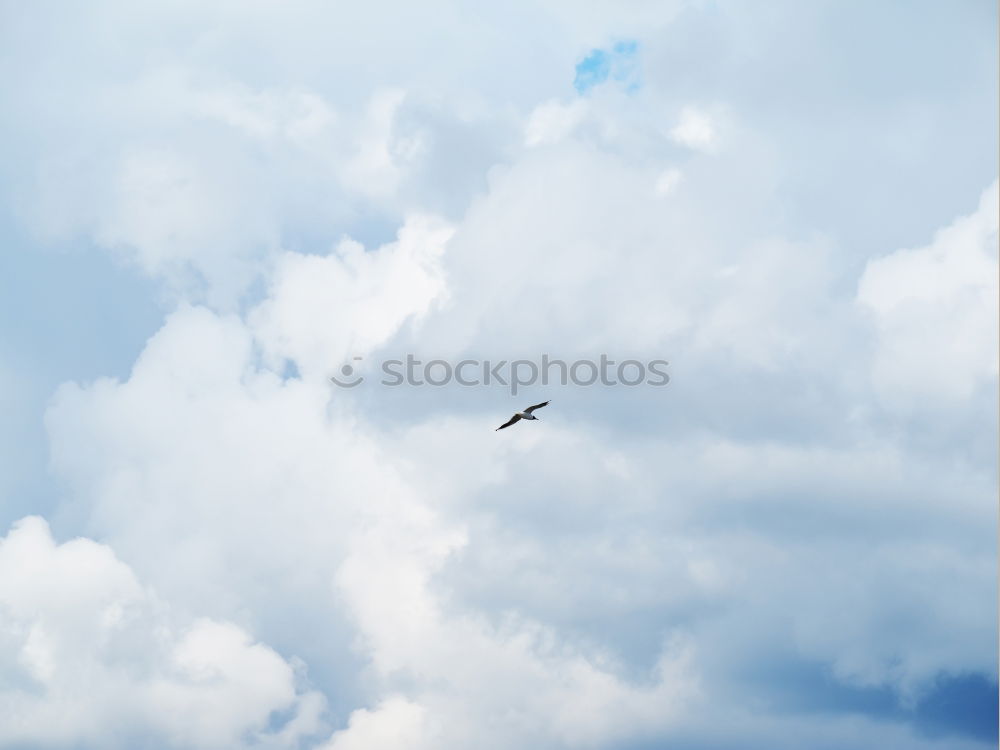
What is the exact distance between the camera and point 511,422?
162ft
